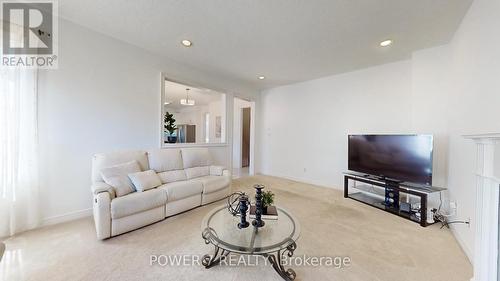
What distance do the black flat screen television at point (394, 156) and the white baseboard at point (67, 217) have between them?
4468 millimetres

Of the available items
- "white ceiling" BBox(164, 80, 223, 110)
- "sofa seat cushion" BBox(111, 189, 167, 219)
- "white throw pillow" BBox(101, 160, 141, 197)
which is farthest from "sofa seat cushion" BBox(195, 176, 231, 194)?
"white ceiling" BBox(164, 80, 223, 110)

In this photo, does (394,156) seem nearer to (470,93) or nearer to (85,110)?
(470,93)

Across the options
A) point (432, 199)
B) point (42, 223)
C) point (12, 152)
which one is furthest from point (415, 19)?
point (42, 223)

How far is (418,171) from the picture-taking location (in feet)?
8.89

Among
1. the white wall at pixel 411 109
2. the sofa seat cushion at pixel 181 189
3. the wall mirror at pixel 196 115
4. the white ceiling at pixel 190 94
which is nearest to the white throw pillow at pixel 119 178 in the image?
the sofa seat cushion at pixel 181 189

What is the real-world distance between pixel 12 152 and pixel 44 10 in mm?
1761

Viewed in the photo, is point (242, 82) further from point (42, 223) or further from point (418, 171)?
point (42, 223)

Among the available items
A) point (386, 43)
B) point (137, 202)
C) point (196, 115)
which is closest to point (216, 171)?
point (137, 202)

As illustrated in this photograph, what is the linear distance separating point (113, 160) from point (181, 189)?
1030mm

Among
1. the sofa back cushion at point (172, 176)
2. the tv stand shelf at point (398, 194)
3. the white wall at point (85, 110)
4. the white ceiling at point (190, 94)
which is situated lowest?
the tv stand shelf at point (398, 194)

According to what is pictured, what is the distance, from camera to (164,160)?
10.5ft

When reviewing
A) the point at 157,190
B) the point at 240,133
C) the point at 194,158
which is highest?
the point at 240,133

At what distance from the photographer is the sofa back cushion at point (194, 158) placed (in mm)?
3553

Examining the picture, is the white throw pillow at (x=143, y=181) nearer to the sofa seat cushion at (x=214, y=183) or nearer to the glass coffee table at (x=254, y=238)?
the sofa seat cushion at (x=214, y=183)
